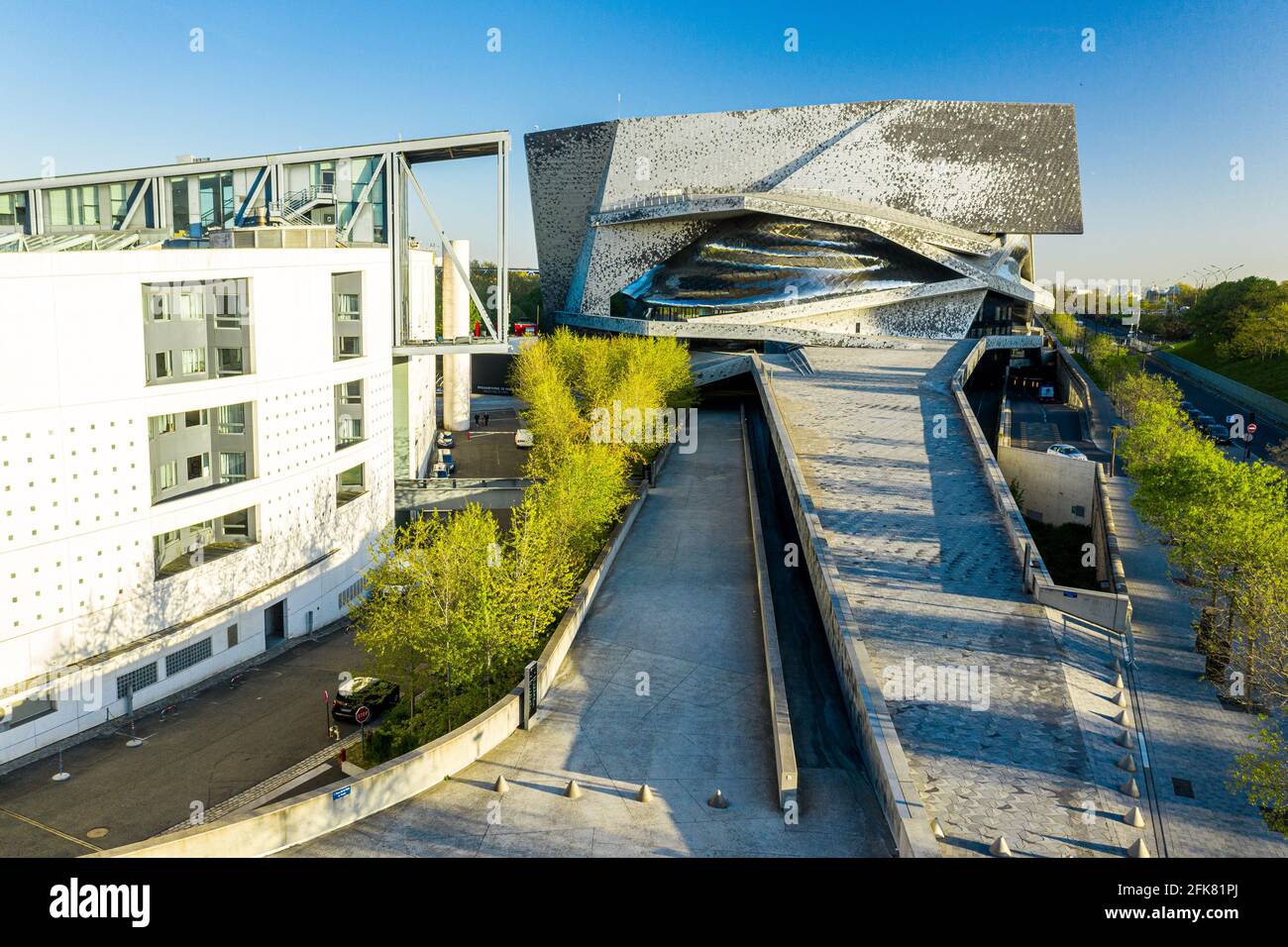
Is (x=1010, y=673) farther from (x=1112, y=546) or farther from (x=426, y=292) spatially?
(x=426, y=292)

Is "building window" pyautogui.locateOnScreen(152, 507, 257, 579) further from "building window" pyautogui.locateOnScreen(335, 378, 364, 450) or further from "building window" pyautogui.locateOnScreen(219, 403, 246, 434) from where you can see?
"building window" pyautogui.locateOnScreen(335, 378, 364, 450)

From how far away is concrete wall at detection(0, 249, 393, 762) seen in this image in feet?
54.4

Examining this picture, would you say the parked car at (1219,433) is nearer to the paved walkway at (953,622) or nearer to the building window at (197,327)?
the paved walkway at (953,622)

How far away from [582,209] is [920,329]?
925 inches

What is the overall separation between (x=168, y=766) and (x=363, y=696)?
3334 mm

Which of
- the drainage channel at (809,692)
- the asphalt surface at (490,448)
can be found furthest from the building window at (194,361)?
the asphalt surface at (490,448)

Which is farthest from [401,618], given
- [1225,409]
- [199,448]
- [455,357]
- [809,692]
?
[1225,409]

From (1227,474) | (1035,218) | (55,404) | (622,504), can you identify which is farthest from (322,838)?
(1035,218)

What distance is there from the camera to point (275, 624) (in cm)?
2312

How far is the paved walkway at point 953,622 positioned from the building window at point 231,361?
44.8ft

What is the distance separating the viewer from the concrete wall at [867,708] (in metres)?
11.2

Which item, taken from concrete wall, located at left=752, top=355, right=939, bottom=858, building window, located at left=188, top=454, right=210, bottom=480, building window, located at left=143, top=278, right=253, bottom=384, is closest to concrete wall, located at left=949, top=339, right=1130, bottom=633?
concrete wall, located at left=752, top=355, right=939, bottom=858

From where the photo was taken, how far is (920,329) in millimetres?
54750

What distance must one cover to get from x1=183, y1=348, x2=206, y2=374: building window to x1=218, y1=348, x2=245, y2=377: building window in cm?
63
